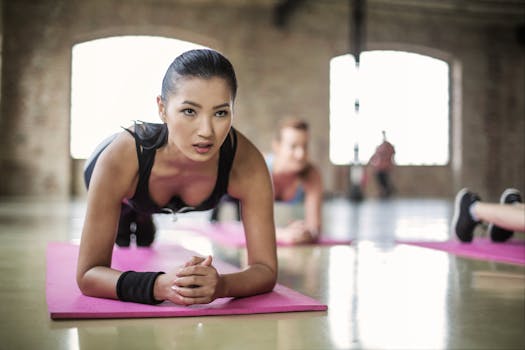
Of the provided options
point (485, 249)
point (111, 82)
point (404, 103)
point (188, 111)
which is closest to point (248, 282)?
point (188, 111)

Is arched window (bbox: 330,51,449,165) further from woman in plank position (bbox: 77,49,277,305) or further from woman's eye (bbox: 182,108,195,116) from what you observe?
woman's eye (bbox: 182,108,195,116)

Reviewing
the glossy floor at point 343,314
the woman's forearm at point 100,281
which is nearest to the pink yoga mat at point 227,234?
the glossy floor at point 343,314

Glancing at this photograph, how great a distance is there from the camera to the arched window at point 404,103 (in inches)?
352

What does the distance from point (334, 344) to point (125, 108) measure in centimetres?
861

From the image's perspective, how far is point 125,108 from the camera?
9.47 m

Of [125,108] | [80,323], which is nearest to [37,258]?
[80,323]

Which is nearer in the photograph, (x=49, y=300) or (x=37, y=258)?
(x=49, y=300)

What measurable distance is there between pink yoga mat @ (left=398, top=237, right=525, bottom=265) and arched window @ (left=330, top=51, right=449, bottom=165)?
540cm

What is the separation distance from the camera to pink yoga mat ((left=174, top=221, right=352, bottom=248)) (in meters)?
3.23

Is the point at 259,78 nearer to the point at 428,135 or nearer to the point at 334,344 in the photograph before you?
the point at 428,135

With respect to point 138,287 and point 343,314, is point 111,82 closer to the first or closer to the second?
point 138,287

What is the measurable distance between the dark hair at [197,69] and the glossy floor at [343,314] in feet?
1.77

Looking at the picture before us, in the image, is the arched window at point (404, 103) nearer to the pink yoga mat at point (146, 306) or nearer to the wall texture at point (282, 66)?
the wall texture at point (282, 66)

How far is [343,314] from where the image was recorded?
1.53 metres
